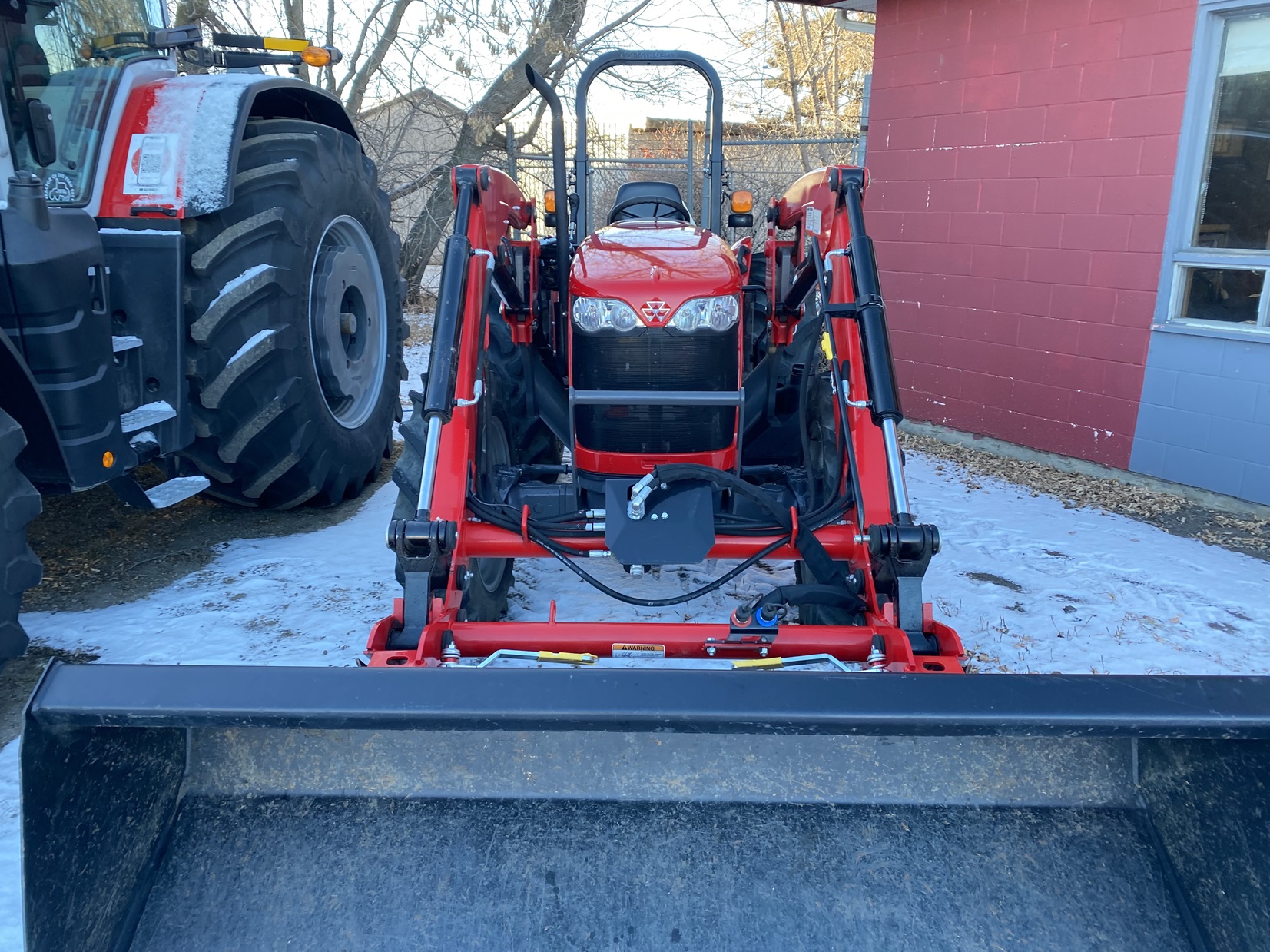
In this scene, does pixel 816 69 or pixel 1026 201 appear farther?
pixel 816 69

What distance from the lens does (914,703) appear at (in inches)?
58.8

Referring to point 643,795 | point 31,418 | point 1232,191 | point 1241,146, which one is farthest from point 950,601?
point 31,418

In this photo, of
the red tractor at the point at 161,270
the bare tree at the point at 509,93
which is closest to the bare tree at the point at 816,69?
the bare tree at the point at 509,93

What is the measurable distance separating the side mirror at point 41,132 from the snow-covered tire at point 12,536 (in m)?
1.01

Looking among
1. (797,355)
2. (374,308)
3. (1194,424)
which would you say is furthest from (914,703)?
(1194,424)

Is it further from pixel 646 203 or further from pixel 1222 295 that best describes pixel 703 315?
pixel 1222 295

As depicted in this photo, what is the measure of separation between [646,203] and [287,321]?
1.52m

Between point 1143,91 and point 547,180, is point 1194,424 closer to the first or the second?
point 1143,91

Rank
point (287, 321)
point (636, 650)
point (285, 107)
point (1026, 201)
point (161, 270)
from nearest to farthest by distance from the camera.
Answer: point (636, 650)
point (161, 270)
point (287, 321)
point (285, 107)
point (1026, 201)

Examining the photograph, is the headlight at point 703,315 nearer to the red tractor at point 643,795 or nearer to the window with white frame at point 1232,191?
the red tractor at point 643,795

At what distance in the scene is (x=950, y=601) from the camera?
3.69 metres

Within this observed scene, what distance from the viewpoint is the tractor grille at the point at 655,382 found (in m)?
2.92

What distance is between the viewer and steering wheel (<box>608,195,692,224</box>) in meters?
3.96

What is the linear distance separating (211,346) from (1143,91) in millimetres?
4638
